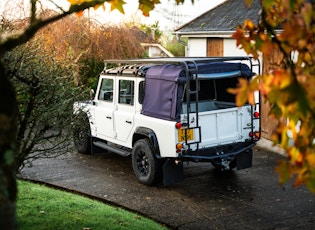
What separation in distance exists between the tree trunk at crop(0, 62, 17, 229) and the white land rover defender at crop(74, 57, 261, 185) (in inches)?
211

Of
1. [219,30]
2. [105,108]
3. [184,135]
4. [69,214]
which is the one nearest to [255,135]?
[184,135]

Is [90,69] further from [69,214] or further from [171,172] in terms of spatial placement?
[69,214]

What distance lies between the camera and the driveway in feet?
24.9

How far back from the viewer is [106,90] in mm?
11320

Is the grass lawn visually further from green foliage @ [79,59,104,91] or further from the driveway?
green foliage @ [79,59,104,91]

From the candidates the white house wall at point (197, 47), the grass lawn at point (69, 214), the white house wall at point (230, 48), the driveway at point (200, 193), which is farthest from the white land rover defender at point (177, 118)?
the white house wall at point (197, 47)

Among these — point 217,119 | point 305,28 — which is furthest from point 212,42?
point 305,28

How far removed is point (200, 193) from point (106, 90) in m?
3.55

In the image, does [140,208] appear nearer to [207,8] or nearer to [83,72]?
[83,72]

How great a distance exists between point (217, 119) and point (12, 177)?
267 inches

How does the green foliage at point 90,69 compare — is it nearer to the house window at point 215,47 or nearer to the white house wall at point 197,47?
the white house wall at point 197,47

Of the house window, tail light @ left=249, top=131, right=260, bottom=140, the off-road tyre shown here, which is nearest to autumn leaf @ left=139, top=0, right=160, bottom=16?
the off-road tyre

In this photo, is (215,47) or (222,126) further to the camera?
(215,47)

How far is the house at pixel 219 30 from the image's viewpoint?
1527 cm
